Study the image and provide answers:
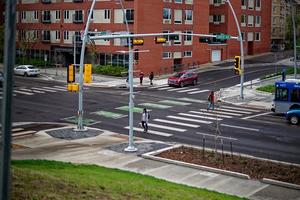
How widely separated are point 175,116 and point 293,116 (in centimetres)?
758

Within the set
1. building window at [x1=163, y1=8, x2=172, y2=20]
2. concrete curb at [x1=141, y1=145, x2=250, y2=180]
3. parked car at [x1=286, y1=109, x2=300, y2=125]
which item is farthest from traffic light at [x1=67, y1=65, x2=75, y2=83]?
building window at [x1=163, y1=8, x2=172, y2=20]

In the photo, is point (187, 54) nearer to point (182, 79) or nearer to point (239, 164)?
point (182, 79)

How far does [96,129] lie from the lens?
30.3m

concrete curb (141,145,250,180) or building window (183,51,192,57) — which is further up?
building window (183,51,192,57)

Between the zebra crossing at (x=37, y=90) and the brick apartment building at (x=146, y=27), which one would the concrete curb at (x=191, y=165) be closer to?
the zebra crossing at (x=37, y=90)

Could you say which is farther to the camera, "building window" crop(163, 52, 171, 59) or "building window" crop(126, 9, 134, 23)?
"building window" crop(163, 52, 171, 59)

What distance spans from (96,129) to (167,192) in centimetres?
1572

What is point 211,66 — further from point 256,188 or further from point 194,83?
point 256,188

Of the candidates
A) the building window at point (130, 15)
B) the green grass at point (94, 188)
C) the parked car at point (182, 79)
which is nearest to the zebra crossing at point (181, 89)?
the parked car at point (182, 79)

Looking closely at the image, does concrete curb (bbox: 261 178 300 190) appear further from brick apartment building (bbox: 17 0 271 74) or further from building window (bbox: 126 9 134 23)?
building window (bbox: 126 9 134 23)

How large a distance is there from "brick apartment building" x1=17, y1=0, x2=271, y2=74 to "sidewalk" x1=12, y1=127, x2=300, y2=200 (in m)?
35.8

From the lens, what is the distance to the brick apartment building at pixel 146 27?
64500mm

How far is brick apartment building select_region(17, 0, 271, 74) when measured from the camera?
6450 centimetres

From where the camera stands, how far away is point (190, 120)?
3369cm
